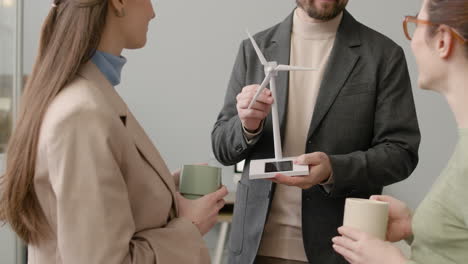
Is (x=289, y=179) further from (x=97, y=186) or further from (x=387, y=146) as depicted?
(x=97, y=186)

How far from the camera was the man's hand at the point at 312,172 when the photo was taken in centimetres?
173

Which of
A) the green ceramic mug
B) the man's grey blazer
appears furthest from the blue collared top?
the man's grey blazer

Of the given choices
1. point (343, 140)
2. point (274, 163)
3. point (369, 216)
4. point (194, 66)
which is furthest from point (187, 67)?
point (369, 216)

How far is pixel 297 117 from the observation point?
79.4 inches

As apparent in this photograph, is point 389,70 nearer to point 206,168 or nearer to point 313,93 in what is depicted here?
point 313,93

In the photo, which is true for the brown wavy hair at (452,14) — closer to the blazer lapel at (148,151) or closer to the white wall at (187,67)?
the blazer lapel at (148,151)

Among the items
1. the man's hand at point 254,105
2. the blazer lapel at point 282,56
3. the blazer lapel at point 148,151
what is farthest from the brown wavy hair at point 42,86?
the blazer lapel at point 282,56

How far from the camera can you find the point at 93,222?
1.15m

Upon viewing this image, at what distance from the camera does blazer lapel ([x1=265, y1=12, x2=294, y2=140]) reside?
6.59 ft

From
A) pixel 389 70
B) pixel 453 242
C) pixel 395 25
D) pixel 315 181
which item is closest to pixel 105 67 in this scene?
pixel 315 181

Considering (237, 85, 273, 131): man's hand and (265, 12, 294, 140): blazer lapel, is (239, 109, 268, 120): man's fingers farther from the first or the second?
(265, 12, 294, 140): blazer lapel

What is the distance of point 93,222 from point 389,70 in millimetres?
1266

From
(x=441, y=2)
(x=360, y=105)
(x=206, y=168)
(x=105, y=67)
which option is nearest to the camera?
(x=441, y=2)

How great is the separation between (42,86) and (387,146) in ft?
3.88
